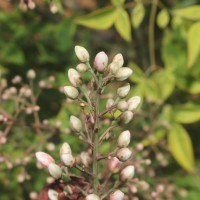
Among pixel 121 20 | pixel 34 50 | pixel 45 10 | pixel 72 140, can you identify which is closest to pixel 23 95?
pixel 72 140

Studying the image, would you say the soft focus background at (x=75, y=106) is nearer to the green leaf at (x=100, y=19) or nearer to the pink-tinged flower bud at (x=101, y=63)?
the green leaf at (x=100, y=19)

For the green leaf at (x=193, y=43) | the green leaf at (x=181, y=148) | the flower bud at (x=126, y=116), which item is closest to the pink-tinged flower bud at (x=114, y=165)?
the flower bud at (x=126, y=116)

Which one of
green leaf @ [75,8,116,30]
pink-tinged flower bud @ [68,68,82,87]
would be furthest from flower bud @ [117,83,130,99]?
green leaf @ [75,8,116,30]

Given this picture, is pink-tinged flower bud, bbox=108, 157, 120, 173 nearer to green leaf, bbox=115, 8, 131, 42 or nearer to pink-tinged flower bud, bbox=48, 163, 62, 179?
pink-tinged flower bud, bbox=48, 163, 62, 179

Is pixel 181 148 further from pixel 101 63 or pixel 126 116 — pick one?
pixel 101 63

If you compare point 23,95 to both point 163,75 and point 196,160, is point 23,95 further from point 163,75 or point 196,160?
point 196,160

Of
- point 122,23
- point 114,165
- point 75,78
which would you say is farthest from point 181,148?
point 75,78

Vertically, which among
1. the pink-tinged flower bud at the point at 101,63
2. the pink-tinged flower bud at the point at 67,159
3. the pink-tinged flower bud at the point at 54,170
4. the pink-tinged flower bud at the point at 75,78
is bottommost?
the pink-tinged flower bud at the point at 54,170
